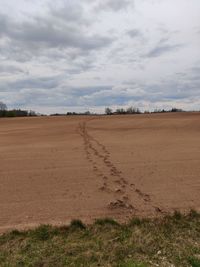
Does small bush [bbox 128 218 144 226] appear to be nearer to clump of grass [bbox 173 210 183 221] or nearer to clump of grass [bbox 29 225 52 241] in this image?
clump of grass [bbox 173 210 183 221]

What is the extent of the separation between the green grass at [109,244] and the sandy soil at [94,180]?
0.69 m

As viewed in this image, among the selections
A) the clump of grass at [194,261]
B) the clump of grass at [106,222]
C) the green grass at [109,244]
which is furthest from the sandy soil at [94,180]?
the clump of grass at [194,261]

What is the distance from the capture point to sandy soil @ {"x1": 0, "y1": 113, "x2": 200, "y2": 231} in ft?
28.3

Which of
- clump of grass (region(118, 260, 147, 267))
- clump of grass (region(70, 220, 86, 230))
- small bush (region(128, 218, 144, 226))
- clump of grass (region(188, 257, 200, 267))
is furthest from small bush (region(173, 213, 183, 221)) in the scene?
clump of grass (region(118, 260, 147, 267))

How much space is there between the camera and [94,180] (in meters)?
11.3

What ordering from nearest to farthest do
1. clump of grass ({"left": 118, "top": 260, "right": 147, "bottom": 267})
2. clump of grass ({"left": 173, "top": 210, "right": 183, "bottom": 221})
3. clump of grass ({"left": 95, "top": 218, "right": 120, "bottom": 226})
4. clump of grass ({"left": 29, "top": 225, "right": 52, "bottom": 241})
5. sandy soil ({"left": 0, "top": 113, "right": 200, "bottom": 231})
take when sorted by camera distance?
clump of grass ({"left": 118, "top": 260, "right": 147, "bottom": 267})
clump of grass ({"left": 29, "top": 225, "right": 52, "bottom": 241})
clump of grass ({"left": 95, "top": 218, "right": 120, "bottom": 226})
clump of grass ({"left": 173, "top": 210, "right": 183, "bottom": 221})
sandy soil ({"left": 0, "top": 113, "right": 200, "bottom": 231})

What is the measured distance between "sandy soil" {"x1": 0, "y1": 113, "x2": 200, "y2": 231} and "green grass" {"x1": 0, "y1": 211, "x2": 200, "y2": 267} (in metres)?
0.69

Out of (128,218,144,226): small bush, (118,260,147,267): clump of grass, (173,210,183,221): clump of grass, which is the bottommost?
(118,260,147,267): clump of grass

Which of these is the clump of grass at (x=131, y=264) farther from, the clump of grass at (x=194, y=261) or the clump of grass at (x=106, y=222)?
the clump of grass at (x=106, y=222)

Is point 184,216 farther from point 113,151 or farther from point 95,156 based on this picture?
point 113,151

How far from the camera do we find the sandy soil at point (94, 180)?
8.64 metres

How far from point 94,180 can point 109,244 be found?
15.9 feet

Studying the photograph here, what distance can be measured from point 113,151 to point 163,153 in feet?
6.41

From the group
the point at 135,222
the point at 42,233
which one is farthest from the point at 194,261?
the point at 42,233
